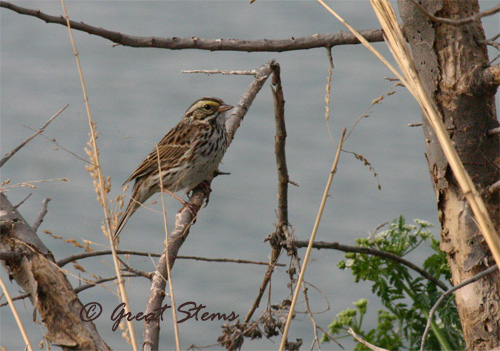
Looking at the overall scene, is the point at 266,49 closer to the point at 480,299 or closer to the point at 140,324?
the point at 480,299

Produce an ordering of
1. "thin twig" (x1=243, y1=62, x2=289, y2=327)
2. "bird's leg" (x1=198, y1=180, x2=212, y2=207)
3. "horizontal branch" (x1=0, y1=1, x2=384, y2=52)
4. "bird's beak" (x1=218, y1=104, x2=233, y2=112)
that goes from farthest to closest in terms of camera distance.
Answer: "bird's beak" (x1=218, y1=104, x2=233, y2=112) < "bird's leg" (x1=198, y1=180, x2=212, y2=207) < "thin twig" (x1=243, y1=62, x2=289, y2=327) < "horizontal branch" (x1=0, y1=1, x2=384, y2=52)

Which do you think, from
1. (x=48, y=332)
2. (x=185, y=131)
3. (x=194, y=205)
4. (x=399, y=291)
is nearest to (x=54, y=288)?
(x=48, y=332)

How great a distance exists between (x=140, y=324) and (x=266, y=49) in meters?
3.72

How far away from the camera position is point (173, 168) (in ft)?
17.6

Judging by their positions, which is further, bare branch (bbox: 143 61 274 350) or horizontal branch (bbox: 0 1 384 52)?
horizontal branch (bbox: 0 1 384 52)

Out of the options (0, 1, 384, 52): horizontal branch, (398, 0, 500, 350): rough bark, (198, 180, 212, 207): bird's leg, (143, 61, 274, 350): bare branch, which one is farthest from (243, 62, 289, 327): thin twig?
(398, 0, 500, 350): rough bark

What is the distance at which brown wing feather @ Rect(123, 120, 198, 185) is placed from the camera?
539cm

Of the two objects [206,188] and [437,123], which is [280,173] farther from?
[437,123]

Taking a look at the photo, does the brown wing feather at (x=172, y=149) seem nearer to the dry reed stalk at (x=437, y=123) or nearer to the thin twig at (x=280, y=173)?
the thin twig at (x=280, y=173)

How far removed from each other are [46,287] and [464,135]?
197 cm

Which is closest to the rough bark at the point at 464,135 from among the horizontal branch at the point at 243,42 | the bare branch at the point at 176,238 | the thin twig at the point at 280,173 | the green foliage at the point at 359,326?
the horizontal branch at the point at 243,42

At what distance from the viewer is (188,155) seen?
528cm

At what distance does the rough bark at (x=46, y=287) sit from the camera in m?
2.48

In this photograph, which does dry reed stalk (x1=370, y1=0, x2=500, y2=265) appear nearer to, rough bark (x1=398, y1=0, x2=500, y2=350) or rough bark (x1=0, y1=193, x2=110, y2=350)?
rough bark (x1=398, y1=0, x2=500, y2=350)
